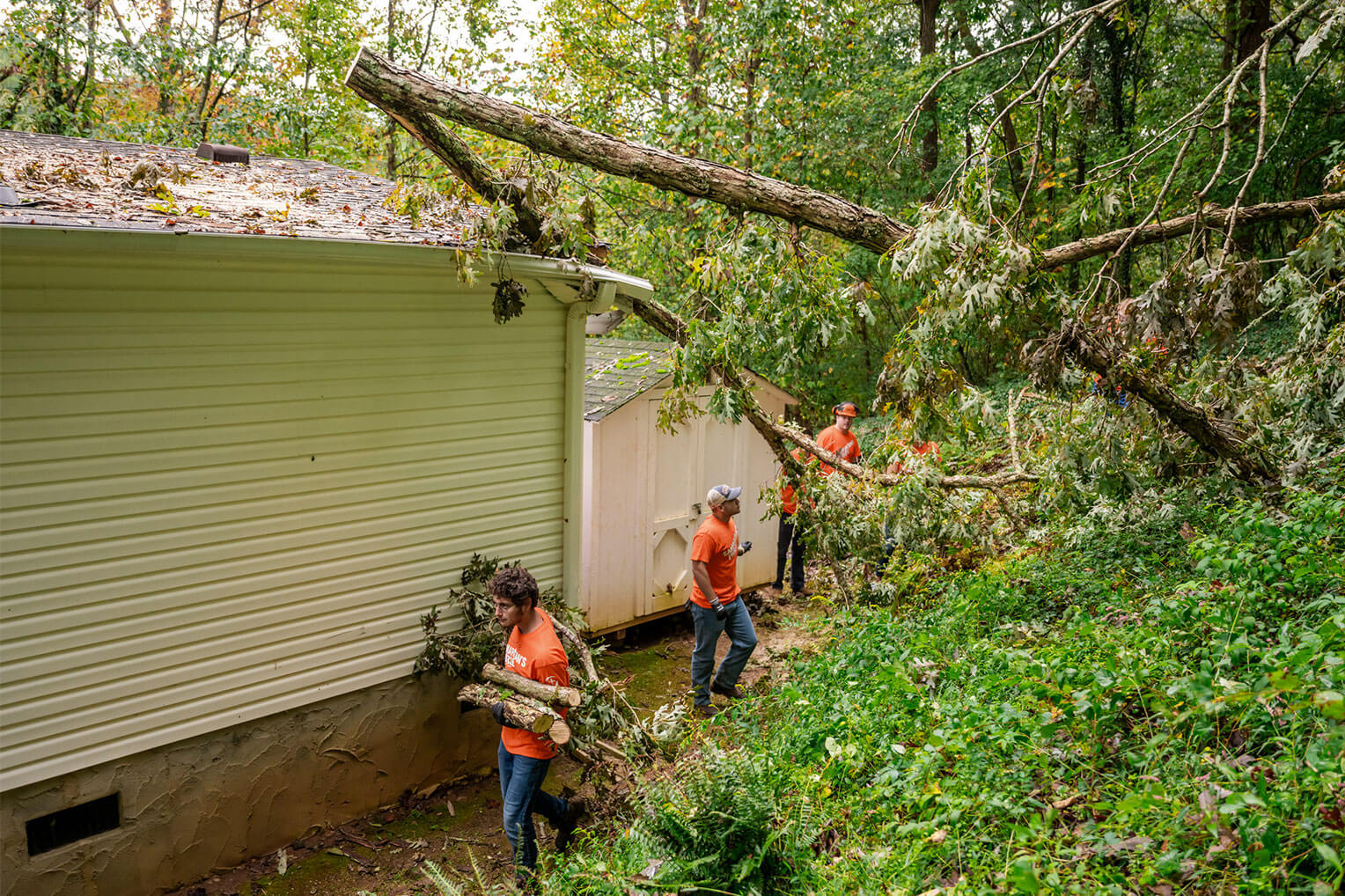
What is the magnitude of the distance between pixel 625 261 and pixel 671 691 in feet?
34.5

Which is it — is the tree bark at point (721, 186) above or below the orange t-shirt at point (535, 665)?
above

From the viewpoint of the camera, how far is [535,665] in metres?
4.77

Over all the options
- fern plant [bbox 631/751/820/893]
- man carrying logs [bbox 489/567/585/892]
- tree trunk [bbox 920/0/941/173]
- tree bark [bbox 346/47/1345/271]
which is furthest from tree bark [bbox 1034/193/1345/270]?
tree trunk [bbox 920/0/941/173]

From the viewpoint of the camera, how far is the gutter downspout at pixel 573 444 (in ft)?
21.5

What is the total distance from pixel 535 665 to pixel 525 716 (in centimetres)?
30

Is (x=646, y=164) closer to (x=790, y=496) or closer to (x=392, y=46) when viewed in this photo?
(x=790, y=496)

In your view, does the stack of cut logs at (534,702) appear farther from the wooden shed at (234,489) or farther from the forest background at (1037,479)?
the wooden shed at (234,489)

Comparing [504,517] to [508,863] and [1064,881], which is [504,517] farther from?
[1064,881]

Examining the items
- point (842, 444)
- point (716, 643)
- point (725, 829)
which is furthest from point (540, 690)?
point (842, 444)

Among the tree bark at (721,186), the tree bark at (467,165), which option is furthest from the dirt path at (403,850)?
the tree bark at (467,165)

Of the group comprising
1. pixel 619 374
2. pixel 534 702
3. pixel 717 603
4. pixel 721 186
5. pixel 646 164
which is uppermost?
pixel 646 164

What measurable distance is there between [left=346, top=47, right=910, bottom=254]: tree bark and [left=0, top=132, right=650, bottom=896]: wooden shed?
781 mm

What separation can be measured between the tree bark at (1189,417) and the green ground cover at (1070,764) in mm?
850

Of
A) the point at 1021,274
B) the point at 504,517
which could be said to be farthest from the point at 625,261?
the point at 1021,274
